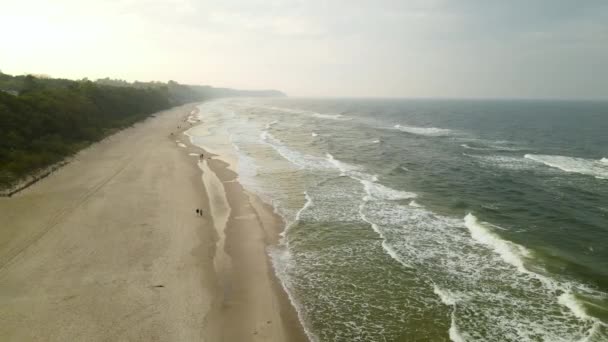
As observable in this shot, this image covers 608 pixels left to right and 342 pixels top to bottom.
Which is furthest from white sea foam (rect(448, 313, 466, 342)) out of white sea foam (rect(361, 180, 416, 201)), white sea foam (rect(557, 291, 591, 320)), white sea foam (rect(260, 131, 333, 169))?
white sea foam (rect(260, 131, 333, 169))

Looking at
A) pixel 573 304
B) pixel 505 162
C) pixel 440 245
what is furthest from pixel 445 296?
pixel 505 162

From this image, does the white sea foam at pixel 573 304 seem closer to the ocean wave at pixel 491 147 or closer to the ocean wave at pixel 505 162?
the ocean wave at pixel 505 162

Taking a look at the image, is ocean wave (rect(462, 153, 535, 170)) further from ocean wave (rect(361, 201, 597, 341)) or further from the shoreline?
the shoreline

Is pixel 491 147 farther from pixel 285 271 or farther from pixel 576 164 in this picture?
pixel 285 271

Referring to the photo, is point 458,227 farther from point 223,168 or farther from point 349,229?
point 223,168

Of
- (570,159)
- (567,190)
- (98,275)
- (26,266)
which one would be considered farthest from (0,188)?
(570,159)
